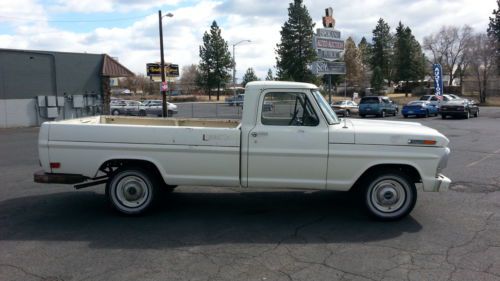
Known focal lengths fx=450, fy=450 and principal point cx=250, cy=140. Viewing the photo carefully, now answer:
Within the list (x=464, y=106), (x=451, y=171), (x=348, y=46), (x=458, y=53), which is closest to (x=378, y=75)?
(x=348, y=46)

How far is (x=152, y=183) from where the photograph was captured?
645 centimetres

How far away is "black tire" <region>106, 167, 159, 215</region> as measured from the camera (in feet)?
21.1

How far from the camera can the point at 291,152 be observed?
6.12m

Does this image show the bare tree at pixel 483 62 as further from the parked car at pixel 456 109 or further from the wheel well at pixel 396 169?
the wheel well at pixel 396 169

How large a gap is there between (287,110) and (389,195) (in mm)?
1837

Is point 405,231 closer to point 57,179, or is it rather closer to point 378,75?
point 57,179

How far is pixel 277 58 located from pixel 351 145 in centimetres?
5685

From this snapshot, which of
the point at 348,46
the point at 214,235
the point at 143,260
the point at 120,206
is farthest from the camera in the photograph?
the point at 348,46

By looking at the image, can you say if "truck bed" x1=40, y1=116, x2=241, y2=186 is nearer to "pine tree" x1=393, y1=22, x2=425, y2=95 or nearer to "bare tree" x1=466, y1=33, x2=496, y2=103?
"bare tree" x1=466, y1=33, x2=496, y2=103

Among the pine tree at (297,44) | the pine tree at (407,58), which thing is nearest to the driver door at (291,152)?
the pine tree at (297,44)

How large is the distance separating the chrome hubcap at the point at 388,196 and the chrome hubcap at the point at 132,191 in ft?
10.7

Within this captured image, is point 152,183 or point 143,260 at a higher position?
point 152,183

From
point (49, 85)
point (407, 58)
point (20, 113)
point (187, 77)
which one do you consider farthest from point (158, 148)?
point (187, 77)

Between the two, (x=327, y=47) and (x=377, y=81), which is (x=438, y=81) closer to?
(x=327, y=47)
